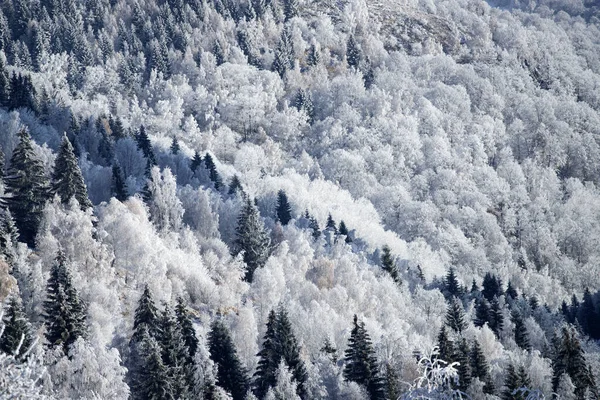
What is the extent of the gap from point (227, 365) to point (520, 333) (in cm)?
5007

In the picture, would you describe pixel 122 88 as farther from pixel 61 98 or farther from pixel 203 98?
pixel 61 98

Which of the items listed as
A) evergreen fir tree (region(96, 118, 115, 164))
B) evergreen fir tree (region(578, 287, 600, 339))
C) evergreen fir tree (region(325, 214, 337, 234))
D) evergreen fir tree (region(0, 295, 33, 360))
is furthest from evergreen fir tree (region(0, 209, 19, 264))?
evergreen fir tree (region(578, 287, 600, 339))

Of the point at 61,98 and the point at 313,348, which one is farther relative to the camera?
the point at 61,98

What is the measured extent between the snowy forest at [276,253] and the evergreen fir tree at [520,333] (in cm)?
38

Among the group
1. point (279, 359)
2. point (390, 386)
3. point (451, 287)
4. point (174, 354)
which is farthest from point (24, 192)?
point (451, 287)

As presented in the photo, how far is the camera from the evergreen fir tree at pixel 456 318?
277 ft

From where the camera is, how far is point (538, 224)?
517 feet

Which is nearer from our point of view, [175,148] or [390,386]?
[390,386]

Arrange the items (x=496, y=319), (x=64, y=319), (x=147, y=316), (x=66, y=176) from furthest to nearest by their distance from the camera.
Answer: (x=496, y=319), (x=66, y=176), (x=147, y=316), (x=64, y=319)

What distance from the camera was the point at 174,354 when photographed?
163ft

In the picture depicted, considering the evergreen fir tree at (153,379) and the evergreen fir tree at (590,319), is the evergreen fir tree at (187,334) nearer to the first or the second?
the evergreen fir tree at (153,379)

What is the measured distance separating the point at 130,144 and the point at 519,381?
94.0m

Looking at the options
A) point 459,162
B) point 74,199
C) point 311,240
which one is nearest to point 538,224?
point 459,162

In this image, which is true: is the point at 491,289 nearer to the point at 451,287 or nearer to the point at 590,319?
the point at 451,287
